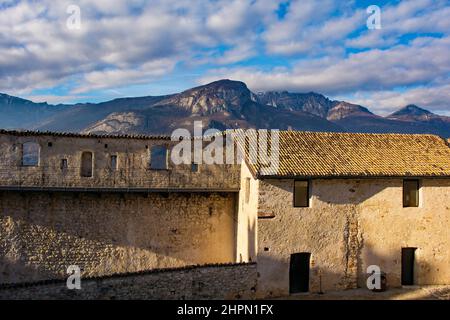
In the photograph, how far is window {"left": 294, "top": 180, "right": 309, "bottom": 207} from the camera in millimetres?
20688

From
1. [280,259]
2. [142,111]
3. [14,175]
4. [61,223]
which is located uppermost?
[142,111]

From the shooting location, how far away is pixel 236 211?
77.0 feet

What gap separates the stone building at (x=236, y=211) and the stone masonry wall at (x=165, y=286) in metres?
1.21

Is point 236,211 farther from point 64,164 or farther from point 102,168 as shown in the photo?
→ point 64,164

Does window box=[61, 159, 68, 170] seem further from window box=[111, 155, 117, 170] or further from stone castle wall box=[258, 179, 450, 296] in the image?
stone castle wall box=[258, 179, 450, 296]

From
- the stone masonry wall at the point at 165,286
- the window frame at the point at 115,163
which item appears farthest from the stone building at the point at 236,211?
the stone masonry wall at the point at 165,286

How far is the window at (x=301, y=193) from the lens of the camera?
20.7 meters

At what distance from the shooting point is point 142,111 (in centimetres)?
19988

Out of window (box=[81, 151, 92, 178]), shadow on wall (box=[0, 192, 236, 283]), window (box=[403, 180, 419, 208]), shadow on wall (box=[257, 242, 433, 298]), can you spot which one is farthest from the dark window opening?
window (box=[403, 180, 419, 208])

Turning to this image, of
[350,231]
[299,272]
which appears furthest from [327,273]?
[350,231]

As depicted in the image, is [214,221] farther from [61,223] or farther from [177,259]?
[61,223]

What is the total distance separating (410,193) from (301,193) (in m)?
6.00
